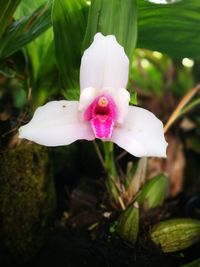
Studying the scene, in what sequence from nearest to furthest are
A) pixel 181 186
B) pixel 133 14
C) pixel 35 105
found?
pixel 133 14
pixel 35 105
pixel 181 186

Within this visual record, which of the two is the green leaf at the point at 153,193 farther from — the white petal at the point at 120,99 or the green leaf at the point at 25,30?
the green leaf at the point at 25,30

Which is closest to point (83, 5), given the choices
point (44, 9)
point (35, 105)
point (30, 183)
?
point (44, 9)

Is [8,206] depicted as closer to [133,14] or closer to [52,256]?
[52,256]

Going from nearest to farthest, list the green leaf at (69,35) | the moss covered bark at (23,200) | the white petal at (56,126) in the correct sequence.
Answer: the white petal at (56,126)
the green leaf at (69,35)
the moss covered bark at (23,200)

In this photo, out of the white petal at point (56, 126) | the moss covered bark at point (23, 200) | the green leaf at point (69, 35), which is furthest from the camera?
the moss covered bark at point (23, 200)

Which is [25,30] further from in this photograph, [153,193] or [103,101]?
[153,193]

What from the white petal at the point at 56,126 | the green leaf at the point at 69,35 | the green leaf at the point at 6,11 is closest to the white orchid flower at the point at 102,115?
the white petal at the point at 56,126

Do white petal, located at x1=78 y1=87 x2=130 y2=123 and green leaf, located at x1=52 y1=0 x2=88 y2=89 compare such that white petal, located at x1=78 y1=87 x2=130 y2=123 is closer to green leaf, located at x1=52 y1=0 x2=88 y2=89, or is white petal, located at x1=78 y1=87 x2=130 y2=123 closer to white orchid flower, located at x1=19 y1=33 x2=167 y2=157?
white orchid flower, located at x1=19 y1=33 x2=167 y2=157
